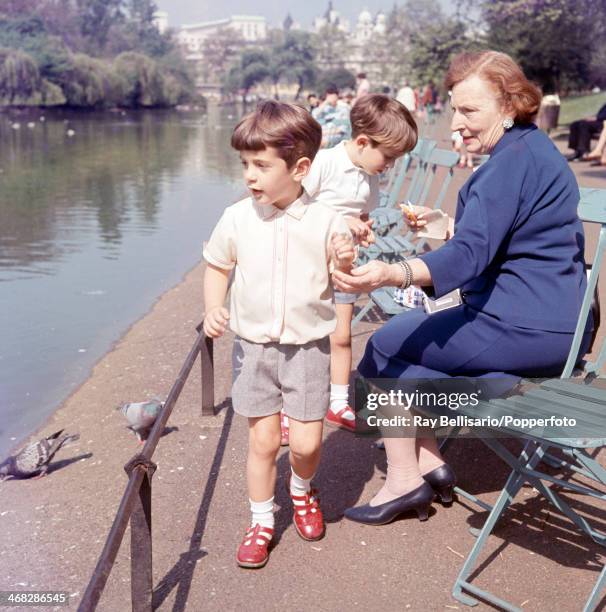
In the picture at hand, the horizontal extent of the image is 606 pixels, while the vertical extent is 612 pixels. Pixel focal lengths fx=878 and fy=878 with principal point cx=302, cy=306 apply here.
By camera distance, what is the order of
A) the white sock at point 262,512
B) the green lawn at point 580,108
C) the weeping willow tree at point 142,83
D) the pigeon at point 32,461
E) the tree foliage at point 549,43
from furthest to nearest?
1. the weeping willow tree at point 142,83
2. the green lawn at point 580,108
3. the tree foliage at point 549,43
4. the pigeon at point 32,461
5. the white sock at point 262,512

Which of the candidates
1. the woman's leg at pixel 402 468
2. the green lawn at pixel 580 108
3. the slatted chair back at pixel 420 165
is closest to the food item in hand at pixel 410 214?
the woman's leg at pixel 402 468

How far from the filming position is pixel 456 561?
3195 mm

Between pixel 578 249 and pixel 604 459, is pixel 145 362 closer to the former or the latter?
pixel 604 459

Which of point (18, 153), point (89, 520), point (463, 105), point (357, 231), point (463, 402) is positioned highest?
point (463, 105)

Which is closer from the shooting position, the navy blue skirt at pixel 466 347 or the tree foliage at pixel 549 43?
the navy blue skirt at pixel 466 347

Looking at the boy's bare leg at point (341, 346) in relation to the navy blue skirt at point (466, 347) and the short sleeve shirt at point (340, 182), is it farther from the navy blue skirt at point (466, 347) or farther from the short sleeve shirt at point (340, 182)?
the navy blue skirt at point (466, 347)

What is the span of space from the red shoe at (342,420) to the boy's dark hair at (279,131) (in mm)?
1765

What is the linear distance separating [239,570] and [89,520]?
0.87 m

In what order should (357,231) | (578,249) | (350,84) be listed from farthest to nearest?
1. (350,84)
2. (357,231)
3. (578,249)

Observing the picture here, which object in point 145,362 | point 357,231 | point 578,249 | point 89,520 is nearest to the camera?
point 578,249

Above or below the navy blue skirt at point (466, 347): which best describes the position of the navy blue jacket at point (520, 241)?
above

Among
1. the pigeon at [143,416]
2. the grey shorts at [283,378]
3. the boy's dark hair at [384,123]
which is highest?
the boy's dark hair at [384,123]

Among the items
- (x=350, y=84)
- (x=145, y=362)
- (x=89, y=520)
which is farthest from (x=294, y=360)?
(x=350, y=84)

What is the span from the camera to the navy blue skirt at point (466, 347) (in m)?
2.96
